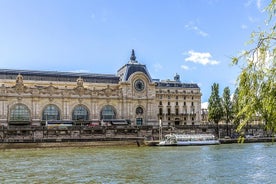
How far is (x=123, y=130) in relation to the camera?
9288 centimetres

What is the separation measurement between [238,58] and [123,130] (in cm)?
→ 8150

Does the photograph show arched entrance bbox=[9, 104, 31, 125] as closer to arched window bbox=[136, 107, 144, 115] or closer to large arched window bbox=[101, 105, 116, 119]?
large arched window bbox=[101, 105, 116, 119]

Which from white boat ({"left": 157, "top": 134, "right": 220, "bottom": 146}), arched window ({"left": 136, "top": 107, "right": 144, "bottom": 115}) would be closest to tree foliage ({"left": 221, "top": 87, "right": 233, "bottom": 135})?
white boat ({"left": 157, "top": 134, "right": 220, "bottom": 146})

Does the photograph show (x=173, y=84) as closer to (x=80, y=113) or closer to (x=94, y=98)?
(x=94, y=98)

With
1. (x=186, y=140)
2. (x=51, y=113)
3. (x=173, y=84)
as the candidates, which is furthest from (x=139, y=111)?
(x=186, y=140)

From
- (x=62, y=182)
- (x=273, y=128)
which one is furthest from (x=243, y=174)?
(x=273, y=128)

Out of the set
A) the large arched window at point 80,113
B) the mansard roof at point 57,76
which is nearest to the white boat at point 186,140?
the large arched window at point 80,113

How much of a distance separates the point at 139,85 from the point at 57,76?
2403 centimetres

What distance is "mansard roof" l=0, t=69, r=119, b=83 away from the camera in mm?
103062

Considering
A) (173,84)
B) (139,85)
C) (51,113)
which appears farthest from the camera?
(173,84)

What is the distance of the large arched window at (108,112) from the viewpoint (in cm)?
10388

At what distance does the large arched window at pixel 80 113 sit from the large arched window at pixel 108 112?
475 cm

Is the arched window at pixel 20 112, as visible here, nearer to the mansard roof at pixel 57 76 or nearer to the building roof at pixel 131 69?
the mansard roof at pixel 57 76

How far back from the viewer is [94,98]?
103 meters
